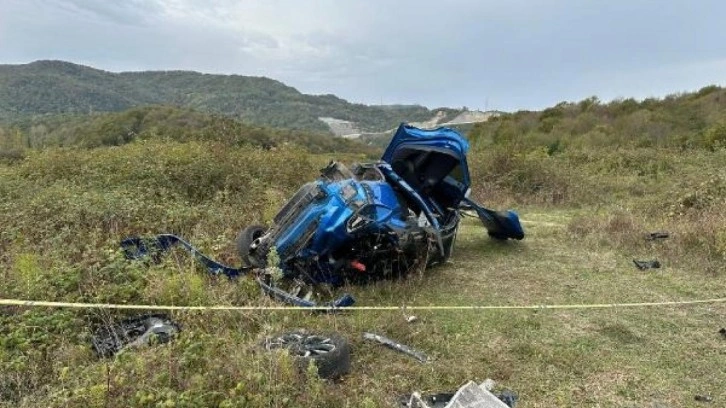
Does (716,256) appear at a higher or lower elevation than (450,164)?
lower

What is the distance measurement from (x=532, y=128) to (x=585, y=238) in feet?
73.6

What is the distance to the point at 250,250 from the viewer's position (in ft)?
19.8

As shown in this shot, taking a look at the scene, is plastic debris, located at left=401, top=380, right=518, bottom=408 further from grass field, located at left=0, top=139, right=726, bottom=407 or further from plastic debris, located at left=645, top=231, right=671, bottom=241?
plastic debris, located at left=645, top=231, right=671, bottom=241

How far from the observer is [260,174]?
37.8 feet

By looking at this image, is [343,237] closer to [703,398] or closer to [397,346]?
[397,346]

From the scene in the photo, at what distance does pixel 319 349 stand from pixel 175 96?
86958mm

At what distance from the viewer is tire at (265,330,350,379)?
3.74 metres

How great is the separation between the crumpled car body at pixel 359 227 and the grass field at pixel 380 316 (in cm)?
30

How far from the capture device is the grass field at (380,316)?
347 centimetres

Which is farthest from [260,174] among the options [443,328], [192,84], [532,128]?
[192,84]

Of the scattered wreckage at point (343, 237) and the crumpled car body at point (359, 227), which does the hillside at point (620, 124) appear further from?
the scattered wreckage at point (343, 237)

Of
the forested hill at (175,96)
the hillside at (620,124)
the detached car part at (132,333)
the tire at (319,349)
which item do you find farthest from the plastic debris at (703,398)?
the forested hill at (175,96)

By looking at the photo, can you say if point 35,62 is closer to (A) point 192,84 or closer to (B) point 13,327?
(A) point 192,84

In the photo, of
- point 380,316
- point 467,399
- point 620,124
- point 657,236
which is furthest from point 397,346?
point 620,124
